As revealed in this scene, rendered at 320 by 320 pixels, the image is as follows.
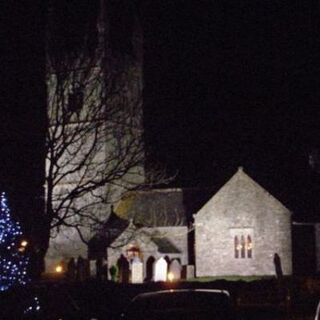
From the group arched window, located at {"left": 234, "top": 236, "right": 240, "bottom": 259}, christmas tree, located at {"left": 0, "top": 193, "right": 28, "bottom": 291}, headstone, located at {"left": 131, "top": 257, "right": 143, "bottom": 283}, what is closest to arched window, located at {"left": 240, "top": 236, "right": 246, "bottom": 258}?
arched window, located at {"left": 234, "top": 236, "right": 240, "bottom": 259}

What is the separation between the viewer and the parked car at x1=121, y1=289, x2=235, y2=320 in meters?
11.3

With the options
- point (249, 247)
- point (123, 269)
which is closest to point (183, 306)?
point (123, 269)

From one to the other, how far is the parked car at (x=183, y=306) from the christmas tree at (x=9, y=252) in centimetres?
1256

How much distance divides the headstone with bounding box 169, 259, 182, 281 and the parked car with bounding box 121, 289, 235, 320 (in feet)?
114

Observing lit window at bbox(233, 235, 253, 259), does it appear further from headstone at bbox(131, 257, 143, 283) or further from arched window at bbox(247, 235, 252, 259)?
headstone at bbox(131, 257, 143, 283)

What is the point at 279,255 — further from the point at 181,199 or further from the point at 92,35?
the point at 92,35

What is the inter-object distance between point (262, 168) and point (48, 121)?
2942cm

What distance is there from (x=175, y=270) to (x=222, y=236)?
12.5 ft

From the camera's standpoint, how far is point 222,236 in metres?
48.7

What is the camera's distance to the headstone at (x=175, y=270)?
153ft

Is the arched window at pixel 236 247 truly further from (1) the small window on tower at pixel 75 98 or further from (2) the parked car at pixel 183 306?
(2) the parked car at pixel 183 306

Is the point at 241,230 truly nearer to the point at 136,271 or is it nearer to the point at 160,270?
the point at 160,270

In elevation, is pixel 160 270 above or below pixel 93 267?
below

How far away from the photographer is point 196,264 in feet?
160
